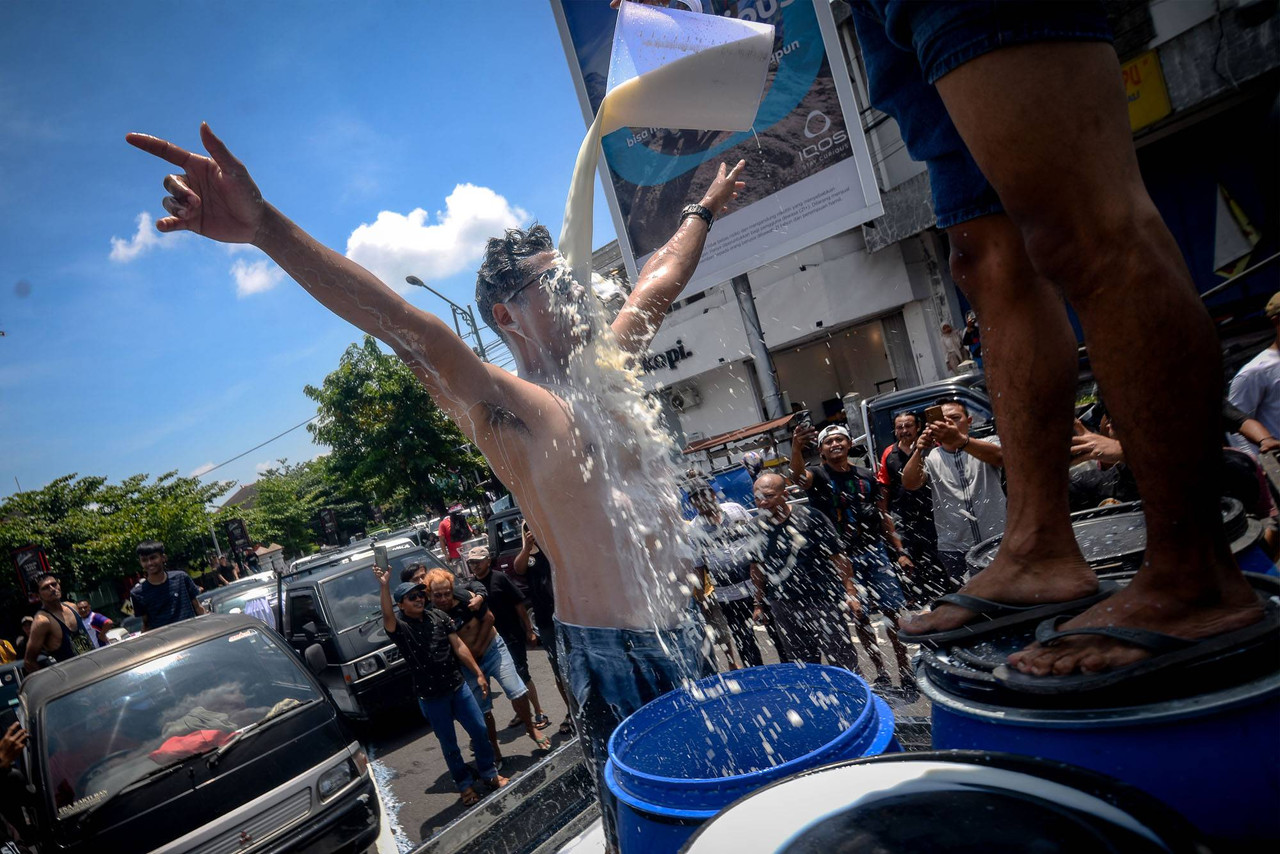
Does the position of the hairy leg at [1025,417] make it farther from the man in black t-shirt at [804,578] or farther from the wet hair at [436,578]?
the wet hair at [436,578]

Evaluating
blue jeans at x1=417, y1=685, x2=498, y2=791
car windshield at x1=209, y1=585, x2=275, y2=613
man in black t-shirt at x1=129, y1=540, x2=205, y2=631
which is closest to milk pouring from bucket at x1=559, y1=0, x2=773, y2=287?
blue jeans at x1=417, y1=685, x2=498, y2=791

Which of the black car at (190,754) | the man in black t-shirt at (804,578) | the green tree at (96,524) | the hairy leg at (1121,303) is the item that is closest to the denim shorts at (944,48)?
the hairy leg at (1121,303)

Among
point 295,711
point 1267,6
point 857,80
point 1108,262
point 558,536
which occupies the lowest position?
point 295,711

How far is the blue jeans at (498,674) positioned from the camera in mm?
6203

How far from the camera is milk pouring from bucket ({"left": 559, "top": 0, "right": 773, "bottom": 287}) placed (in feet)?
7.39

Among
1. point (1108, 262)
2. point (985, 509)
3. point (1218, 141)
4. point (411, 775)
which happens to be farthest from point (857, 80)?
point (1108, 262)

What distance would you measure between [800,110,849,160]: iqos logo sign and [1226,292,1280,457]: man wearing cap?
525cm

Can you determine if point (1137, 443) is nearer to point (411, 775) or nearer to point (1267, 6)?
point (411, 775)

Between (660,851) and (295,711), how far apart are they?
15.8 feet

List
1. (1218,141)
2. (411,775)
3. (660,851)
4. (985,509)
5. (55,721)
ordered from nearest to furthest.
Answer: (660,851), (55,721), (985,509), (411,775), (1218,141)

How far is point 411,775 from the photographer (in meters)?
6.75

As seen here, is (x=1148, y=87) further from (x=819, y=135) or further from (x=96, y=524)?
(x=96, y=524)

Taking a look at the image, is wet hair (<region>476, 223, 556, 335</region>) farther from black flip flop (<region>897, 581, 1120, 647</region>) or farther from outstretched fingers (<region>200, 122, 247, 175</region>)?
black flip flop (<region>897, 581, 1120, 647</region>)

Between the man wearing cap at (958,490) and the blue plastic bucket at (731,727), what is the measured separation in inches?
140
